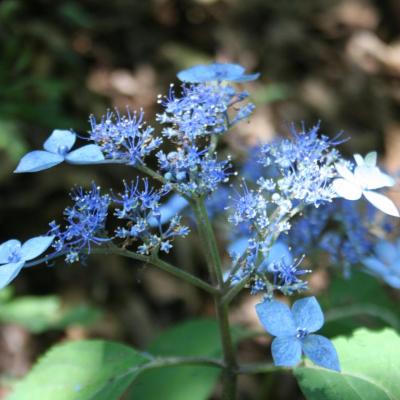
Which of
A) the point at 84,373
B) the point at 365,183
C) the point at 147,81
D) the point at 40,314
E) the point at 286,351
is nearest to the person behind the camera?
the point at 286,351

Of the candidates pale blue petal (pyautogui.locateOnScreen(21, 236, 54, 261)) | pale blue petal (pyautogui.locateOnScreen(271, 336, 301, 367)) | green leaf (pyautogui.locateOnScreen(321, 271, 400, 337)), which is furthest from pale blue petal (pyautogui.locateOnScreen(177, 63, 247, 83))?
green leaf (pyautogui.locateOnScreen(321, 271, 400, 337))

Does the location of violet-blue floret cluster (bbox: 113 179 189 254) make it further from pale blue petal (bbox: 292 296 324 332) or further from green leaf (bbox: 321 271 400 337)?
green leaf (bbox: 321 271 400 337)

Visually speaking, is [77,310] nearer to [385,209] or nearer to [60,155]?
[60,155]

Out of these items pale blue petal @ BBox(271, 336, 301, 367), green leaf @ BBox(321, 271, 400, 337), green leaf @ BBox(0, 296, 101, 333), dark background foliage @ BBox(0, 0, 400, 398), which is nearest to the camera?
pale blue petal @ BBox(271, 336, 301, 367)

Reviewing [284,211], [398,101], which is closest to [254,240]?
[284,211]

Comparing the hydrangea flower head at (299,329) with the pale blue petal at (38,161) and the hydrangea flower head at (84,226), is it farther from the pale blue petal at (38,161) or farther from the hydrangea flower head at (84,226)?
the pale blue petal at (38,161)

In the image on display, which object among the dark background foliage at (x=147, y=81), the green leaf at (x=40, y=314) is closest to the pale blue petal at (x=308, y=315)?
the dark background foliage at (x=147, y=81)

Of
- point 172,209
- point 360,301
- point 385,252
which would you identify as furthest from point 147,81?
point 385,252

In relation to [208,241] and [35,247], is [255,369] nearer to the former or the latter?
[208,241]
